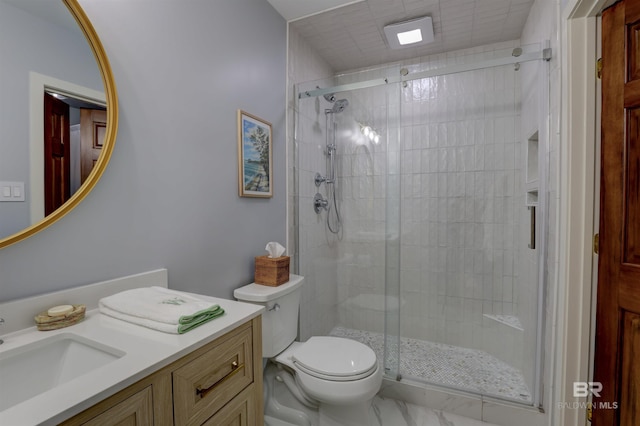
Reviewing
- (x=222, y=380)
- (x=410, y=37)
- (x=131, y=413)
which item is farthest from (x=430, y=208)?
(x=131, y=413)

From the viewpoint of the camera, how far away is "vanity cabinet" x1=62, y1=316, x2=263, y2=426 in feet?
2.01

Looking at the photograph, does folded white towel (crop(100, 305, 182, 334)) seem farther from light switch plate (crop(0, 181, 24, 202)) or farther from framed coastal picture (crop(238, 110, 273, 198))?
framed coastal picture (crop(238, 110, 273, 198))

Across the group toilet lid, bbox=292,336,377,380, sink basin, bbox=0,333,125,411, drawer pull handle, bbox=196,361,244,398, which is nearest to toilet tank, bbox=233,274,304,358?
toilet lid, bbox=292,336,377,380

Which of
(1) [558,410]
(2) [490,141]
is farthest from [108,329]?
(2) [490,141]

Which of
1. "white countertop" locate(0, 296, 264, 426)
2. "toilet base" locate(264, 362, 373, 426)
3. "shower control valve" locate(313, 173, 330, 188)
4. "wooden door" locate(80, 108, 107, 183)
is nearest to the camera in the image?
"white countertop" locate(0, 296, 264, 426)

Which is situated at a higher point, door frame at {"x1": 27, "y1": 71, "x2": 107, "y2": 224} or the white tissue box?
door frame at {"x1": 27, "y1": 71, "x2": 107, "y2": 224}

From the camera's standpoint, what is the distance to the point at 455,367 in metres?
2.09

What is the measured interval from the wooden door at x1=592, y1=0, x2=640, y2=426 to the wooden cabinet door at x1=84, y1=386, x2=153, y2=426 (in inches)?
62.8

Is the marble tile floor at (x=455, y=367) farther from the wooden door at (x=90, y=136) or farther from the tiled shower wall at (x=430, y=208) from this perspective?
the wooden door at (x=90, y=136)

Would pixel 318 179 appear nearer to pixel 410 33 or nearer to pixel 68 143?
pixel 410 33

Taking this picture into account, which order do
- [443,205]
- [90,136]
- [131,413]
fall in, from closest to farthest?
1. [131,413]
2. [90,136]
3. [443,205]

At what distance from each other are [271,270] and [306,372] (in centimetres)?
56

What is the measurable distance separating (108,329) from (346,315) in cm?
195

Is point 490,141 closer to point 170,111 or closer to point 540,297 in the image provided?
point 540,297
